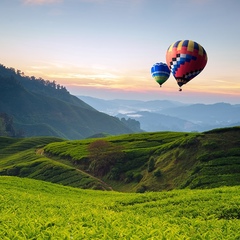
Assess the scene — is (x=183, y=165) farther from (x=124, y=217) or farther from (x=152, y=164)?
(x=124, y=217)

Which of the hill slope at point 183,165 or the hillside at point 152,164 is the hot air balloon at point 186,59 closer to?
the hill slope at point 183,165

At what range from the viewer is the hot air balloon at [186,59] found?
6800 centimetres

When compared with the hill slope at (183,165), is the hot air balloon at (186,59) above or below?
above

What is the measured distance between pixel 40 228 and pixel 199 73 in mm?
66512

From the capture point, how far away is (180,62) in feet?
229

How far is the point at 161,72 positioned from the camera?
3625 inches

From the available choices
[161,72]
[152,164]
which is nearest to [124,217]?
[152,164]

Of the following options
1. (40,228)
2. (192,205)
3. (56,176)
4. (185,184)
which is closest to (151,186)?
(185,184)

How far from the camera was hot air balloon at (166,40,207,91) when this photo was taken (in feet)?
223

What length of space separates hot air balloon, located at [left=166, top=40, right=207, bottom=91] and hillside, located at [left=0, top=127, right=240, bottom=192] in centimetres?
1868

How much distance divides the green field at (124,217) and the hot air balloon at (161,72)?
53.6 m

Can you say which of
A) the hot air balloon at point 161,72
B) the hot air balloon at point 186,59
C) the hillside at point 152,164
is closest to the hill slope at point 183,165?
the hillside at point 152,164

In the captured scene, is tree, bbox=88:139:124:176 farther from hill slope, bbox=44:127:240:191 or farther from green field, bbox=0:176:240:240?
green field, bbox=0:176:240:240

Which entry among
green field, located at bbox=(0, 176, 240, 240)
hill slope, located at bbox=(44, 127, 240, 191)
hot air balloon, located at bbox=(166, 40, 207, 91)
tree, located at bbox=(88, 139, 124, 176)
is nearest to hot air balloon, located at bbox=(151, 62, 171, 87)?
hot air balloon, located at bbox=(166, 40, 207, 91)
